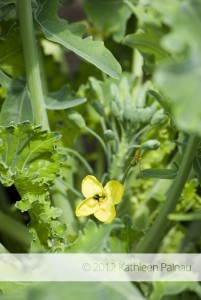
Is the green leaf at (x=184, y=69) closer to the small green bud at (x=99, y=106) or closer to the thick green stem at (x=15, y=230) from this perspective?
the small green bud at (x=99, y=106)

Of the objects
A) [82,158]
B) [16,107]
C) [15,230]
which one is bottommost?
[15,230]

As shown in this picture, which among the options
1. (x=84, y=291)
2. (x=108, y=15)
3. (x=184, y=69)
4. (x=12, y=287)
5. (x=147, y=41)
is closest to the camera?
(x=184, y=69)

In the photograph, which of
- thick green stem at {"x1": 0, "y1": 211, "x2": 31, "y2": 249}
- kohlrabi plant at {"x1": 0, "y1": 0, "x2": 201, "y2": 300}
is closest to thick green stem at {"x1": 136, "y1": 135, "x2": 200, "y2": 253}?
kohlrabi plant at {"x1": 0, "y1": 0, "x2": 201, "y2": 300}

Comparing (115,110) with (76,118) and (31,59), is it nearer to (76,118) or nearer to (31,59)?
(76,118)

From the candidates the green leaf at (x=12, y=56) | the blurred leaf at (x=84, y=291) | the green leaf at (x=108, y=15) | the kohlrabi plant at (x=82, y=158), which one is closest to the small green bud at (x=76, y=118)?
the kohlrabi plant at (x=82, y=158)

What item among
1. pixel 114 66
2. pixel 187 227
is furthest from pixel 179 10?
pixel 187 227

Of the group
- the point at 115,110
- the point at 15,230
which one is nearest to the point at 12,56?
the point at 115,110

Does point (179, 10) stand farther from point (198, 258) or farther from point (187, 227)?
point (187, 227)
